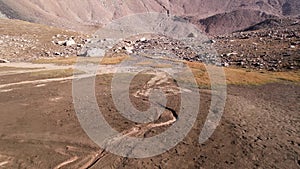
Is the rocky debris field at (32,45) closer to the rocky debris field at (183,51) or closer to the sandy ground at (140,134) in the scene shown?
the rocky debris field at (183,51)

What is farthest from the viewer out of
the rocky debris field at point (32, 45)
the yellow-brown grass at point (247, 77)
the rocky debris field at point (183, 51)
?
the rocky debris field at point (32, 45)

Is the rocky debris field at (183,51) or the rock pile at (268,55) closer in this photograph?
the rock pile at (268,55)

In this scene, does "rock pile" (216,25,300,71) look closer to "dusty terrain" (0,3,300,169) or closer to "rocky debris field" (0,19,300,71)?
"rocky debris field" (0,19,300,71)

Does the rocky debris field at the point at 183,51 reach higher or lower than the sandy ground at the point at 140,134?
lower

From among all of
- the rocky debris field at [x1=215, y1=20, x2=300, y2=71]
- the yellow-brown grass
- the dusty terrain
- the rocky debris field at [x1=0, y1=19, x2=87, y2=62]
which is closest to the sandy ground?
the dusty terrain

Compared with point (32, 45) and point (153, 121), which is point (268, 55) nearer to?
point (153, 121)

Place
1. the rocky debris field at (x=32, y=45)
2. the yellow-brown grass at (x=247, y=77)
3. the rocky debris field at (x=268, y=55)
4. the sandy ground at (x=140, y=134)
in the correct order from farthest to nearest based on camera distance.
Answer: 1. the rocky debris field at (x=32, y=45)
2. the rocky debris field at (x=268, y=55)
3. the yellow-brown grass at (x=247, y=77)
4. the sandy ground at (x=140, y=134)

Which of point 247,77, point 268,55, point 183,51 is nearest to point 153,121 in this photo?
point 247,77

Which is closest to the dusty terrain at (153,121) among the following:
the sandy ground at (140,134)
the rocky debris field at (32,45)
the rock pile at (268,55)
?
the sandy ground at (140,134)

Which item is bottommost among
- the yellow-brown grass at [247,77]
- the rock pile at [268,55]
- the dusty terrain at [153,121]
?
the rock pile at [268,55]
